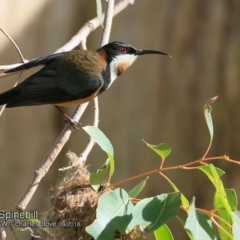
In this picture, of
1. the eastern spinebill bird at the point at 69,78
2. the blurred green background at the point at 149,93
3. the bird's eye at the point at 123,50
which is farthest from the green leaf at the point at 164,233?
the blurred green background at the point at 149,93

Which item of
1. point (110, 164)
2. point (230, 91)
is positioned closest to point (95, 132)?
point (110, 164)

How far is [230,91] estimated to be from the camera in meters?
3.03

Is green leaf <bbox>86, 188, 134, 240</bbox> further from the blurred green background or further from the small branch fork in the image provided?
the blurred green background

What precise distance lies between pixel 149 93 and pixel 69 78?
1.37 m

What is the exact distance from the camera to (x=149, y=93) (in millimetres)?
3225

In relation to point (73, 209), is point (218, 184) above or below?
above

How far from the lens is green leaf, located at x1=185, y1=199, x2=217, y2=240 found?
0.99 meters

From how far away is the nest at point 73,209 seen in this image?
1.28 m

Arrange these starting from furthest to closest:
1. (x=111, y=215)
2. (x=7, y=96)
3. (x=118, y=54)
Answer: (x=118, y=54), (x=7, y=96), (x=111, y=215)

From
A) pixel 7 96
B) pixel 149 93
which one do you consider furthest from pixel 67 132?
pixel 149 93

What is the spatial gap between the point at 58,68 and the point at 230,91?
4.81 feet

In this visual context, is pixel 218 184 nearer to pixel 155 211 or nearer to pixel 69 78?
pixel 155 211

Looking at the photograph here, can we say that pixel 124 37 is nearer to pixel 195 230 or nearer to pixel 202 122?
pixel 202 122

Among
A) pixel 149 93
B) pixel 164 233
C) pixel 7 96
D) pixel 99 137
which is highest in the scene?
pixel 99 137
